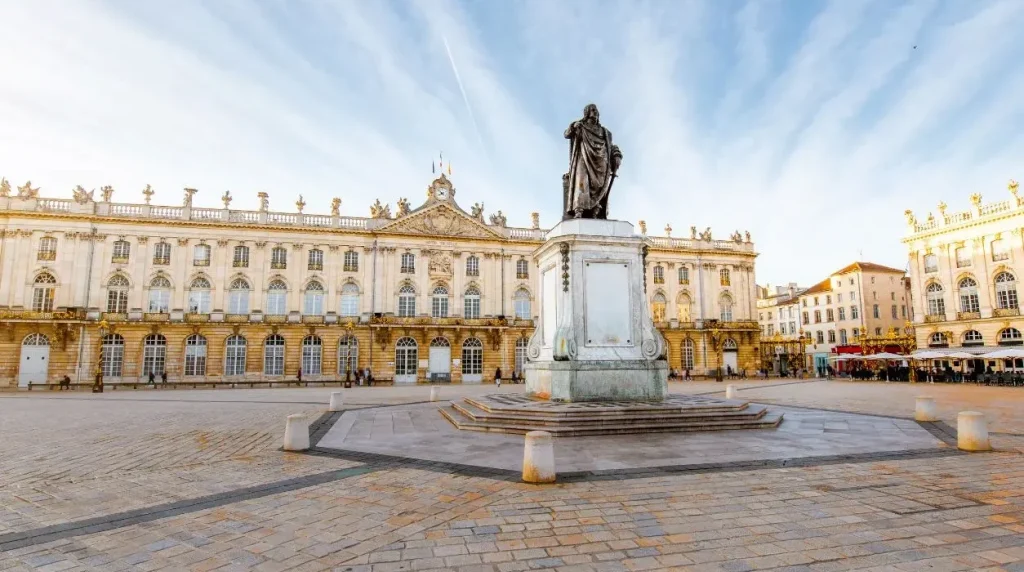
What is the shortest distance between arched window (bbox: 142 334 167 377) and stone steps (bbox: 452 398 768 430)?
32981 mm

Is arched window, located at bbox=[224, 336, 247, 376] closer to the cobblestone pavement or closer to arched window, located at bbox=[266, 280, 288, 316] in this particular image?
arched window, located at bbox=[266, 280, 288, 316]

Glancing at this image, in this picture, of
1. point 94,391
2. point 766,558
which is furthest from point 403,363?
point 766,558

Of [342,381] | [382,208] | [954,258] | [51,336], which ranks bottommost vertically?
[342,381]

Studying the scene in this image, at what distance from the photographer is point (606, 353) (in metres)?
11.2

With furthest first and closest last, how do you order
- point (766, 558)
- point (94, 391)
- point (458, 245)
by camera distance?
point (458, 245)
point (94, 391)
point (766, 558)

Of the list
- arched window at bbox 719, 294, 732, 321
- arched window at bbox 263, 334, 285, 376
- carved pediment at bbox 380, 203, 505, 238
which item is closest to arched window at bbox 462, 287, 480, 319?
carved pediment at bbox 380, 203, 505, 238

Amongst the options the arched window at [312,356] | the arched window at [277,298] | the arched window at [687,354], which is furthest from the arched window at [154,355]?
the arched window at [687,354]

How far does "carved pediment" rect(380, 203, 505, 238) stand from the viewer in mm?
40344

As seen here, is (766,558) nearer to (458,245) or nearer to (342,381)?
(342,381)

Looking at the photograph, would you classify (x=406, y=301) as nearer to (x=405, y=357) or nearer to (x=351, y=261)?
(x=405, y=357)

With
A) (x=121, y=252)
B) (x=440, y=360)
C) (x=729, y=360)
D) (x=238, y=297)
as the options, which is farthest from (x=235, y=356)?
(x=729, y=360)

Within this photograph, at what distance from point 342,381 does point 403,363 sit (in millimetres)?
4379

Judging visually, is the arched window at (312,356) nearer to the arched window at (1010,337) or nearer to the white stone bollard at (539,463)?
the white stone bollard at (539,463)

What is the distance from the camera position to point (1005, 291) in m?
37.1
